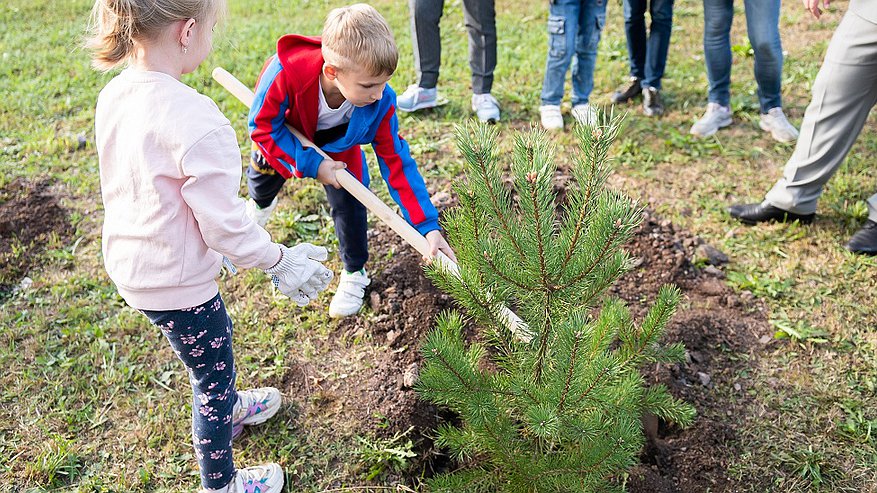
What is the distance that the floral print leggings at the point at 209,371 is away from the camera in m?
2.07

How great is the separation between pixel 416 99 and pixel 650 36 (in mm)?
1712

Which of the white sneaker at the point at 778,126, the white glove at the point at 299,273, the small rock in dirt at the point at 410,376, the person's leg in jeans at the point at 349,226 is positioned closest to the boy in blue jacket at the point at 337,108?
the person's leg in jeans at the point at 349,226

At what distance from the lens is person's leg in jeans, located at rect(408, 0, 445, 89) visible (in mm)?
4699

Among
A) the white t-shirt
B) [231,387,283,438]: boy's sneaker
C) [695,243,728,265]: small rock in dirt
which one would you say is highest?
the white t-shirt

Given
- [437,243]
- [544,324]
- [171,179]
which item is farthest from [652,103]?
[171,179]

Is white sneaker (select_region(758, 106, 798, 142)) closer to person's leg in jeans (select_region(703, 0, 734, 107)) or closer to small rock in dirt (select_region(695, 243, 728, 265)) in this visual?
person's leg in jeans (select_region(703, 0, 734, 107))

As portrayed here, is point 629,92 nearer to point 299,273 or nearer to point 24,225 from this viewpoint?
point 299,273

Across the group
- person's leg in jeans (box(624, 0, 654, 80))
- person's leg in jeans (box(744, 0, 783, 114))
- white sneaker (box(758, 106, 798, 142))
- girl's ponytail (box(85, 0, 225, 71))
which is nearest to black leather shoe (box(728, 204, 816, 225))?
white sneaker (box(758, 106, 798, 142))

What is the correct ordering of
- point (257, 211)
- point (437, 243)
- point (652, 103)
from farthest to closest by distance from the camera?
point (652, 103)
point (257, 211)
point (437, 243)

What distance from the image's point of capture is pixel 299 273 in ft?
6.84

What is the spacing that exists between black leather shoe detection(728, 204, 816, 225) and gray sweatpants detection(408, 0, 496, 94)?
6.26ft

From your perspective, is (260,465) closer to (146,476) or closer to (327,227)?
(146,476)

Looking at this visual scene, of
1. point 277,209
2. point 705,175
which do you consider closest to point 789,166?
point 705,175

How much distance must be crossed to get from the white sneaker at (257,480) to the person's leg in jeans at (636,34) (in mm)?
3905
